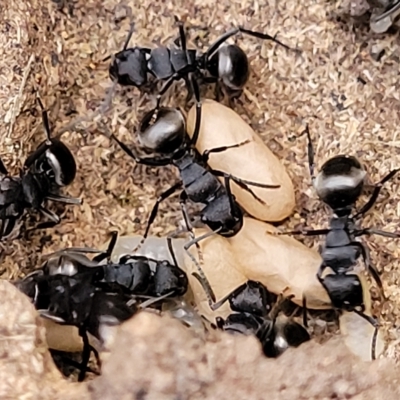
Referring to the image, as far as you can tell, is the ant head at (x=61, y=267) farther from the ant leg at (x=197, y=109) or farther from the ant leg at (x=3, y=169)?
the ant leg at (x=197, y=109)

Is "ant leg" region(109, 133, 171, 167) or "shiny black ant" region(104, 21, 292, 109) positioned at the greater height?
"shiny black ant" region(104, 21, 292, 109)

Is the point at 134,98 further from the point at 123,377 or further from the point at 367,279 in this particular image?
the point at 123,377

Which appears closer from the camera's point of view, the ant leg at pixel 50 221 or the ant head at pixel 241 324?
the ant head at pixel 241 324

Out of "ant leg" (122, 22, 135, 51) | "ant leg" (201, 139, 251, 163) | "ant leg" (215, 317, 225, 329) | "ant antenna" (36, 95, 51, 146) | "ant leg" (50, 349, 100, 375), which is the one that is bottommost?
"ant leg" (50, 349, 100, 375)

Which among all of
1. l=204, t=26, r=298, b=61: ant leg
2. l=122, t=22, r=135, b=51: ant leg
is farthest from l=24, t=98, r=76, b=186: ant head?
l=204, t=26, r=298, b=61: ant leg

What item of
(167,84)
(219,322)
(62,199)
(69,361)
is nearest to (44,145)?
(62,199)

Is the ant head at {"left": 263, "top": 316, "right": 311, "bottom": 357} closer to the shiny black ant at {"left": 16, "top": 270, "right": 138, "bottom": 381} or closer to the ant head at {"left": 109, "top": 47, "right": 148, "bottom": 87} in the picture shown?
the shiny black ant at {"left": 16, "top": 270, "right": 138, "bottom": 381}

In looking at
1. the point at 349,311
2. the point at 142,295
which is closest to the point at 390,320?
the point at 349,311

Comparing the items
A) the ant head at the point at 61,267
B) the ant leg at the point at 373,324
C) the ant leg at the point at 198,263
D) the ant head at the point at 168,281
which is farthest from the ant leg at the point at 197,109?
the ant leg at the point at 373,324
